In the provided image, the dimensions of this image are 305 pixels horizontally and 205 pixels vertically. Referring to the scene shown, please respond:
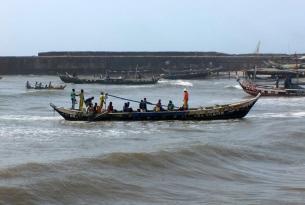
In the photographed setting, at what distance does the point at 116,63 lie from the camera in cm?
7406

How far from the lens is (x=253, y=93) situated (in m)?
39.0

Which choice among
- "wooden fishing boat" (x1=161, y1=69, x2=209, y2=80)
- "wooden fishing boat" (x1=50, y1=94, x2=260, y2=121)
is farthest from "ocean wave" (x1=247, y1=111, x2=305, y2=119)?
"wooden fishing boat" (x1=161, y1=69, x2=209, y2=80)

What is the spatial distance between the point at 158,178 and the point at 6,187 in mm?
3184

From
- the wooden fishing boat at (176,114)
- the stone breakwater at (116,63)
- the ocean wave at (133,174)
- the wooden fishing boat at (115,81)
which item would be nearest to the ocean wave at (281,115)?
the wooden fishing boat at (176,114)

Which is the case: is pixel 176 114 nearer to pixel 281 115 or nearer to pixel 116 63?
pixel 281 115

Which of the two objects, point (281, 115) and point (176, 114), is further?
point (281, 115)

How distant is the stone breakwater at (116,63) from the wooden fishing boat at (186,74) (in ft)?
9.29

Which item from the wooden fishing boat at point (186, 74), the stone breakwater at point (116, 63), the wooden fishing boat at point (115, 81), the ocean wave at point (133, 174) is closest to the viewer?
the ocean wave at point (133, 174)

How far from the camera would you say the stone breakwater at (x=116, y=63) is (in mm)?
73625

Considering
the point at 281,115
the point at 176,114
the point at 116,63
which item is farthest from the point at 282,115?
the point at 116,63

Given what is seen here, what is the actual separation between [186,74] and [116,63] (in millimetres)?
10037

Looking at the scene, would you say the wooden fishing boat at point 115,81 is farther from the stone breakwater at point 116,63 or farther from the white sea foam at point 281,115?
the white sea foam at point 281,115

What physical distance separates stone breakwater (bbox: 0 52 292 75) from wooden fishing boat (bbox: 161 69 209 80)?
2831mm

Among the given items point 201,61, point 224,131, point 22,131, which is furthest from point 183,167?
point 201,61
